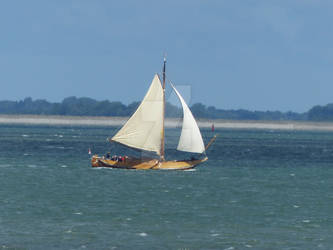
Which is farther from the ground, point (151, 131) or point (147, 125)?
point (147, 125)

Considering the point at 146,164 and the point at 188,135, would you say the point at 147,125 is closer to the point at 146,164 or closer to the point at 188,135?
the point at 146,164

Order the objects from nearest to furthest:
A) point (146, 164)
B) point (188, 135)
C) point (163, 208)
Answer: point (163, 208) → point (188, 135) → point (146, 164)

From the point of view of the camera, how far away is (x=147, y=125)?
73875 millimetres

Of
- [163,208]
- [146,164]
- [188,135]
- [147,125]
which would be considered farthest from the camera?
[146,164]

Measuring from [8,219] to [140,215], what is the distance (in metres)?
6.72

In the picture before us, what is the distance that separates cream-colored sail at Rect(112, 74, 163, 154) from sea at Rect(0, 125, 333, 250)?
8.64 feet

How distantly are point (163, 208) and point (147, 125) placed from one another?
26887 mm

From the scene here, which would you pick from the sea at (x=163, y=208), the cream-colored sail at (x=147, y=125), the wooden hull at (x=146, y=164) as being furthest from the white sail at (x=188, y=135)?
the wooden hull at (x=146, y=164)

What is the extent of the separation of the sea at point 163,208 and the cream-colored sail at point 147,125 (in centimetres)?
263

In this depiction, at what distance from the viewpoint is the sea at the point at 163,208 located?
36.6 m

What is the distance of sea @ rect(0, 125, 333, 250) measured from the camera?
3656 centimetres

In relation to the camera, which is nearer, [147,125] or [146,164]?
[147,125]

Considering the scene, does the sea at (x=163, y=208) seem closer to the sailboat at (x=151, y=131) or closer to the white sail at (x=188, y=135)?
the sailboat at (x=151, y=131)

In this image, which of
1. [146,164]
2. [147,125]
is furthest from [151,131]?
[146,164]
